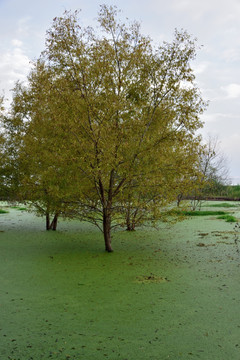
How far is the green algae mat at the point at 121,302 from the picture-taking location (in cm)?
284

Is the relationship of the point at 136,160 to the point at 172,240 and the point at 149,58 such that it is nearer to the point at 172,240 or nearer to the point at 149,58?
the point at 149,58

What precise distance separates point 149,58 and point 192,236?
4346 mm

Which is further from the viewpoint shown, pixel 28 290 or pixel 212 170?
pixel 212 170

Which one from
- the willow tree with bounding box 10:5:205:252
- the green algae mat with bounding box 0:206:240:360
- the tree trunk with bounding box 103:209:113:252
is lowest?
the green algae mat with bounding box 0:206:240:360

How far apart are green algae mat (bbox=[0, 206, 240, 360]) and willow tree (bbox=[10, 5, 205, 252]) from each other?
1.23 m

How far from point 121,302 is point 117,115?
11.4ft

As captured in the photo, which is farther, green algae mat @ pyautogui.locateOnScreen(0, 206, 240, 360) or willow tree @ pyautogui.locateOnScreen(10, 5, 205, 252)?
willow tree @ pyautogui.locateOnScreen(10, 5, 205, 252)

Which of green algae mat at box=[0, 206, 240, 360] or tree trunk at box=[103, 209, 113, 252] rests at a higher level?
tree trunk at box=[103, 209, 113, 252]

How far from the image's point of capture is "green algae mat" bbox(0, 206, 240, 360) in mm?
2838

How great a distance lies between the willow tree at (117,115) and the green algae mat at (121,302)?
123cm

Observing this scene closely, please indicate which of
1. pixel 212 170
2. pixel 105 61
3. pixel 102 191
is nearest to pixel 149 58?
pixel 105 61

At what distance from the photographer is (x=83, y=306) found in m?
3.80

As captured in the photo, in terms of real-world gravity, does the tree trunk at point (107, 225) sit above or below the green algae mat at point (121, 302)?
above

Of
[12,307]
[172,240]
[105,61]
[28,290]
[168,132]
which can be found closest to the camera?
[12,307]
